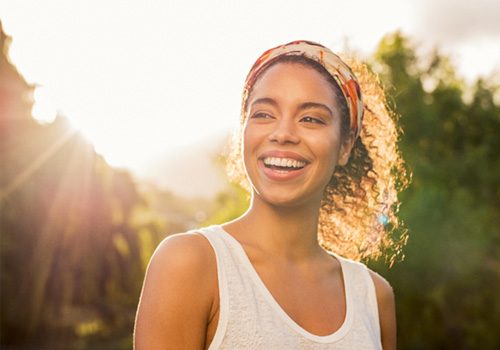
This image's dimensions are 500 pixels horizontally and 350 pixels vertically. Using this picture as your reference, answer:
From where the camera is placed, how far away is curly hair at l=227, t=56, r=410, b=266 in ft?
9.99

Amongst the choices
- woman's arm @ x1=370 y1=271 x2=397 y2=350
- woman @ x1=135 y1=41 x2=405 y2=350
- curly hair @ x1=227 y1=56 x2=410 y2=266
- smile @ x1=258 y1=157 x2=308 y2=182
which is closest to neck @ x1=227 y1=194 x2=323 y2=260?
woman @ x1=135 y1=41 x2=405 y2=350

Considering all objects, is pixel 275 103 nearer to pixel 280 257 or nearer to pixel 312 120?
pixel 312 120

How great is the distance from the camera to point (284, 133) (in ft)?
7.74

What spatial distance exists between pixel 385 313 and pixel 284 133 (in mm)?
738

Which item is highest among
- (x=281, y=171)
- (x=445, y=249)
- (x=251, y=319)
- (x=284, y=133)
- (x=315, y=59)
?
(x=445, y=249)

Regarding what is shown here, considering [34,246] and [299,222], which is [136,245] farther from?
[299,222]

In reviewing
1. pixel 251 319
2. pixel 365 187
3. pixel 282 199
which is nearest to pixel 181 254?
pixel 251 319

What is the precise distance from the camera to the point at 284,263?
96.8 inches

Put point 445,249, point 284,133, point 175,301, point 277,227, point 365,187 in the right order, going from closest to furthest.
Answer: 1. point 175,301
2. point 284,133
3. point 277,227
4. point 365,187
5. point 445,249

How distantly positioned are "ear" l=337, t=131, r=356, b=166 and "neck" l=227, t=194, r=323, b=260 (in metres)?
0.23

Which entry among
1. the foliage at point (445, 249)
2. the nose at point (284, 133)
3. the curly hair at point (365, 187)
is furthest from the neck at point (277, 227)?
the foliage at point (445, 249)

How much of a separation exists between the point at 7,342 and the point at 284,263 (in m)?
19.8

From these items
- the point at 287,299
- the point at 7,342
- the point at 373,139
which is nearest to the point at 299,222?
the point at 287,299

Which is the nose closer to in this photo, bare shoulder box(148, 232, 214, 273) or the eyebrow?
the eyebrow
